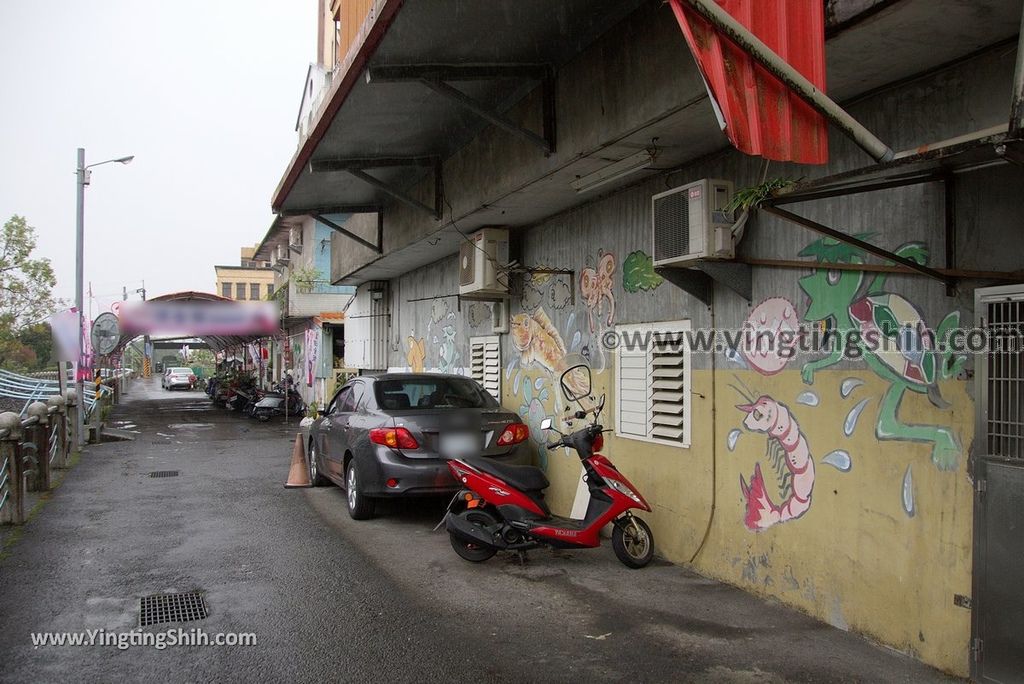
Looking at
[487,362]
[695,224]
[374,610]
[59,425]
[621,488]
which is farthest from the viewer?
[59,425]

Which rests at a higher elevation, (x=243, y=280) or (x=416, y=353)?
(x=243, y=280)

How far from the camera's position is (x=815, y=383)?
5.12 metres

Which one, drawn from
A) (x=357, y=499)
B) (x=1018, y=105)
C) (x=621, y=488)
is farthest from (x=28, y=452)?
(x=1018, y=105)

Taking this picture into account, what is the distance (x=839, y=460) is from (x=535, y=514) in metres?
2.53

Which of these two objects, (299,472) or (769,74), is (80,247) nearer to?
(299,472)

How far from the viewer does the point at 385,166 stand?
9930 millimetres

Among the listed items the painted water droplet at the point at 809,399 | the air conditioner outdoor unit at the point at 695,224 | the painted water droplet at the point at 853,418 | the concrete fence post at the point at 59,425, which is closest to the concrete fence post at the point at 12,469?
the concrete fence post at the point at 59,425

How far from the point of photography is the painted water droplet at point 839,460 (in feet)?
15.9

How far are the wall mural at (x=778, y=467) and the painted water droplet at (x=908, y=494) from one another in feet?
2.43

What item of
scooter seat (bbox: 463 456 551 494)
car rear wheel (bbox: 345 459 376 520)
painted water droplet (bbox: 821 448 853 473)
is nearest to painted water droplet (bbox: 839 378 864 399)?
painted water droplet (bbox: 821 448 853 473)

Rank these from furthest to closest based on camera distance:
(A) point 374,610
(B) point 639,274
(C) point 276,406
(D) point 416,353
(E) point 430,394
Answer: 1. (C) point 276,406
2. (D) point 416,353
3. (E) point 430,394
4. (B) point 639,274
5. (A) point 374,610

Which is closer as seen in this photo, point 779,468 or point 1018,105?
point 1018,105

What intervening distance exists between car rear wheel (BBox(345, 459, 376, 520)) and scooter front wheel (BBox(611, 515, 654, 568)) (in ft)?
9.58

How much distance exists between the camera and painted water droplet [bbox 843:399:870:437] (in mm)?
4762
